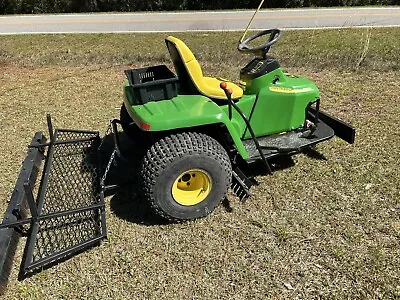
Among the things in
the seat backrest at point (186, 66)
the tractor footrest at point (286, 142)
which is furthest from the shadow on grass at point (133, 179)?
the seat backrest at point (186, 66)

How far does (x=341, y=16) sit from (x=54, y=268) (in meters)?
14.6

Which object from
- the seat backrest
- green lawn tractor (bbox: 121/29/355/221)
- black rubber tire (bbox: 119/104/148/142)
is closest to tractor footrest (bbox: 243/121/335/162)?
green lawn tractor (bbox: 121/29/355/221)

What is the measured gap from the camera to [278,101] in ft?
12.8

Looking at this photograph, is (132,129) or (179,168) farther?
(132,129)

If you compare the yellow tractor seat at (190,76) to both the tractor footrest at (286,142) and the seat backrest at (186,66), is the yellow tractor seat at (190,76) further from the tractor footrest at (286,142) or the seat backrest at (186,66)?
the tractor footrest at (286,142)

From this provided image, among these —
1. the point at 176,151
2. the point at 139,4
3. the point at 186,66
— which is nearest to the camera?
the point at 176,151

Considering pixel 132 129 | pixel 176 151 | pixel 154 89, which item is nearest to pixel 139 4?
pixel 132 129

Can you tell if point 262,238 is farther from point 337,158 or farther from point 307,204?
point 337,158

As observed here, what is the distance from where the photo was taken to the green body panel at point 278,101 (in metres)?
3.83

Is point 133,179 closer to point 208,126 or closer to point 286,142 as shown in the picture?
point 208,126

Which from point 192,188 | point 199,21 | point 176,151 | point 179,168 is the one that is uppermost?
point 176,151

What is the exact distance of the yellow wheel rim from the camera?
3.37 meters

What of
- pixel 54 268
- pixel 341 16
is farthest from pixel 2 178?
pixel 341 16

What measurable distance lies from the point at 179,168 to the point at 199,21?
1327 centimetres
